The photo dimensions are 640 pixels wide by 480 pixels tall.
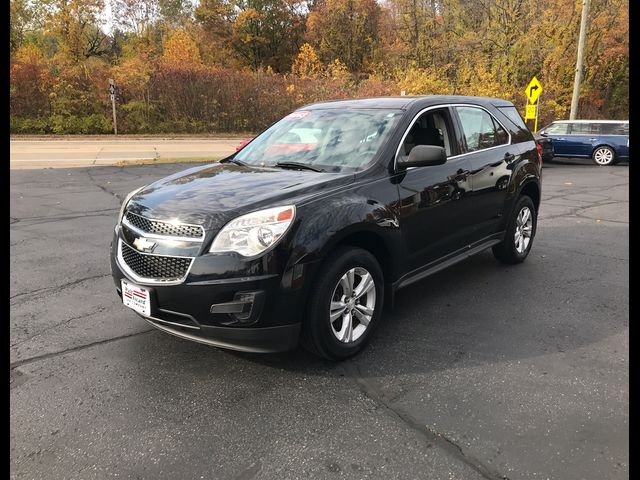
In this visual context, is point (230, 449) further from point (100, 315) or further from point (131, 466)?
point (100, 315)

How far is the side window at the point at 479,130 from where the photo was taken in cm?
458


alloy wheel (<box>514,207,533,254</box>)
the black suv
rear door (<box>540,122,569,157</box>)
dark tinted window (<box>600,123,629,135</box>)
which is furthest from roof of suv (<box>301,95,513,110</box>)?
dark tinted window (<box>600,123,629,135</box>)

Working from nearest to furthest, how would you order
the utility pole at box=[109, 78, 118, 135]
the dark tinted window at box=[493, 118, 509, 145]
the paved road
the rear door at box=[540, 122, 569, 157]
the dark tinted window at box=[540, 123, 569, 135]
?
the dark tinted window at box=[493, 118, 509, 145]
the paved road
the rear door at box=[540, 122, 569, 157]
the dark tinted window at box=[540, 123, 569, 135]
the utility pole at box=[109, 78, 118, 135]

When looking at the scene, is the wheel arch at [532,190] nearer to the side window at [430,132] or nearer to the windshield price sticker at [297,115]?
the side window at [430,132]

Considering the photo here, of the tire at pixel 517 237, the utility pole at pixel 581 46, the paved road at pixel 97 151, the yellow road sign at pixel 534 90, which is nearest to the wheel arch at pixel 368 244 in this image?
the tire at pixel 517 237

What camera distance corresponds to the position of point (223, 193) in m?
3.25

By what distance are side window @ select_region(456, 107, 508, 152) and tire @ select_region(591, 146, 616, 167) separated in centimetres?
1383

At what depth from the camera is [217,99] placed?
2861cm

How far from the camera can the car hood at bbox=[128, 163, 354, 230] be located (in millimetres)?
3010

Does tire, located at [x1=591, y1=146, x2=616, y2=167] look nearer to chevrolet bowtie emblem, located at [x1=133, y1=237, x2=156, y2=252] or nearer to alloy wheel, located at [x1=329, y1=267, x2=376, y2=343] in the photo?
alloy wheel, located at [x1=329, y1=267, x2=376, y2=343]

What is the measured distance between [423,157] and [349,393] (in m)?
1.74

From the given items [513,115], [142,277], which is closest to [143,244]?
[142,277]

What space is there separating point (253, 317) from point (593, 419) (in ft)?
6.47

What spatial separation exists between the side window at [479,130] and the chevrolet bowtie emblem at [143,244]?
9.51 ft
